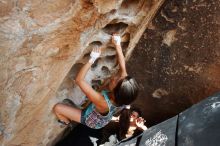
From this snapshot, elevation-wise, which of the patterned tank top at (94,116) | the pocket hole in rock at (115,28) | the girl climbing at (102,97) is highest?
the pocket hole in rock at (115,28)

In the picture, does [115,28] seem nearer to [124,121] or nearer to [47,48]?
[47,48]

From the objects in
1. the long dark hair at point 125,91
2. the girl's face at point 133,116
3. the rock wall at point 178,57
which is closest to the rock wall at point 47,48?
the rock wall at point 178,57

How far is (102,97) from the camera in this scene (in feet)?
9.48

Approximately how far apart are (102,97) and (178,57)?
1.08m

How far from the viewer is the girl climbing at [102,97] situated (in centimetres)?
278

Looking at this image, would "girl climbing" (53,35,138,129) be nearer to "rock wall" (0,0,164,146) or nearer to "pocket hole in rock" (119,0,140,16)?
"rock wall" (0,0,164,146)

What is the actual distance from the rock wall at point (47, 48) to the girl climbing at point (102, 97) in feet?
0.30

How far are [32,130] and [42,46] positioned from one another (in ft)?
3.11

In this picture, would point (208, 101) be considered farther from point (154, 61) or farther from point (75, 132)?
point (75, 132)

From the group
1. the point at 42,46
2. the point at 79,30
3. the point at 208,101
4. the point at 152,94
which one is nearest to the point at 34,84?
the point at 42,46

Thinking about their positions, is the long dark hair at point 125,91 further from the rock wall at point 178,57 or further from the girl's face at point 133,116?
the girl's face at point 133,116

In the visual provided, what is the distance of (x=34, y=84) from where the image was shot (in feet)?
8.79

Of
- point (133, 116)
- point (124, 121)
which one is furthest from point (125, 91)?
point (133, 116)

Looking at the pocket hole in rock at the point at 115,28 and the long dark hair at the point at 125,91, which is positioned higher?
the pocket hole in rock at the point at 115,28
